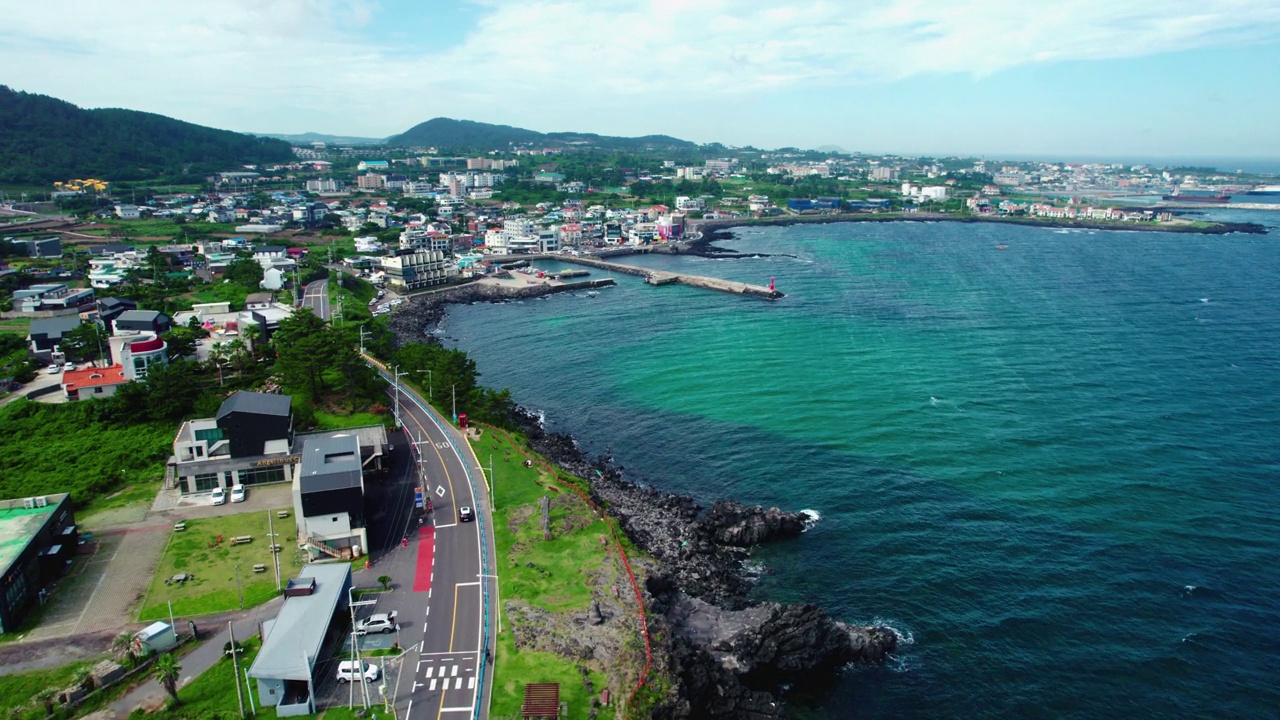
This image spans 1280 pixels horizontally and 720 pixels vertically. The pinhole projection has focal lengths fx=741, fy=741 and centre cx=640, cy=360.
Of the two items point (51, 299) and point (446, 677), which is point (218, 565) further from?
point (51, 299)

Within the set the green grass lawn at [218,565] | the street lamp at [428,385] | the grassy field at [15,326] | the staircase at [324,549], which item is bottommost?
the green grass lawn at [218,565]

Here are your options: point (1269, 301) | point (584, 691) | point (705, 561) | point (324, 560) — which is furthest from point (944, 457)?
point (1269, 301)

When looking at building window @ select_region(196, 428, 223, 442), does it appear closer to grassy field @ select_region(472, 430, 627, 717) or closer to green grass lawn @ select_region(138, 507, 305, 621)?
green grass lawn @ select_region(138, 507, 305, 621)

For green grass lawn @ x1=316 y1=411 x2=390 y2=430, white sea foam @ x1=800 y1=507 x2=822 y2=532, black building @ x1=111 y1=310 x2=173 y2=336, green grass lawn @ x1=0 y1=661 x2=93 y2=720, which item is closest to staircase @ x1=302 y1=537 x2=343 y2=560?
green grass lawn @ x1=0 y1=661 x2=93 y2=720

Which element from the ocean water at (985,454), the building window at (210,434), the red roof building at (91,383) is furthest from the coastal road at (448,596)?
the red roof building at (91,383)

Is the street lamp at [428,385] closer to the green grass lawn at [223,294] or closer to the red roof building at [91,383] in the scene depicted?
the red roof building at [91,383]

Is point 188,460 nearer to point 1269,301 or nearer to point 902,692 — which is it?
point 902,692
